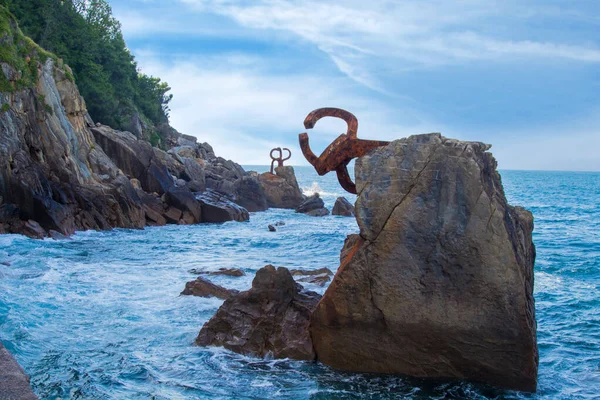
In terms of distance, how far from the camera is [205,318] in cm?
826

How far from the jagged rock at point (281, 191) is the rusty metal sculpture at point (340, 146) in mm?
29411

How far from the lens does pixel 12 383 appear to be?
3.69 meters

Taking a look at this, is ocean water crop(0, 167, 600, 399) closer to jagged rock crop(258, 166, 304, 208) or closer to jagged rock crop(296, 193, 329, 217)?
jagged rock crop(296, 193, 329, 217)

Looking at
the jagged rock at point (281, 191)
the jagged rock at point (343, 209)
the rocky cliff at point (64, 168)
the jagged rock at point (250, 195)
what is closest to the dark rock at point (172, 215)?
the rocky cliff at point (64, 168)

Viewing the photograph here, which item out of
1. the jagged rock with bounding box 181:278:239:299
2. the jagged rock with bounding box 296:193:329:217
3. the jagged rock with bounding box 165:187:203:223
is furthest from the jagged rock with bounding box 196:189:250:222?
the jagged rock with bounding box 181:278:239:299

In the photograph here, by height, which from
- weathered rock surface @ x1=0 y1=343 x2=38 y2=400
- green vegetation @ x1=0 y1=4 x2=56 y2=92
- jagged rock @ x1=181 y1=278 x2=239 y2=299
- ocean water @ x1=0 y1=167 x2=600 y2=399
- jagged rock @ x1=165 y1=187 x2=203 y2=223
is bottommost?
ocean water @ x1=0 y1=167 x2=600 y2=399

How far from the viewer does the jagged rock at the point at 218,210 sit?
24.8 m

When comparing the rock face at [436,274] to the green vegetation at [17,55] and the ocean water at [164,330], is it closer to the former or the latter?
the ocean water at [164,330]

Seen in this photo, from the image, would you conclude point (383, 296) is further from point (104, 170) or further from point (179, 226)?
point (104, 170)

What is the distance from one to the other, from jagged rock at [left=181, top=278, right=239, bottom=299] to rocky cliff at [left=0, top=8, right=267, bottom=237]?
7.93 metres

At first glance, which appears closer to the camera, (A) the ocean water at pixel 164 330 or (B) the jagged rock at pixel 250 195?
(A) the ocean water at pixel 164 330

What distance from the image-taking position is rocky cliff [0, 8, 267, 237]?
54.1 feet

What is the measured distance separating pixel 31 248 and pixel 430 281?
11100mm

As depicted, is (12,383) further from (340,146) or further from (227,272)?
(227,272)
